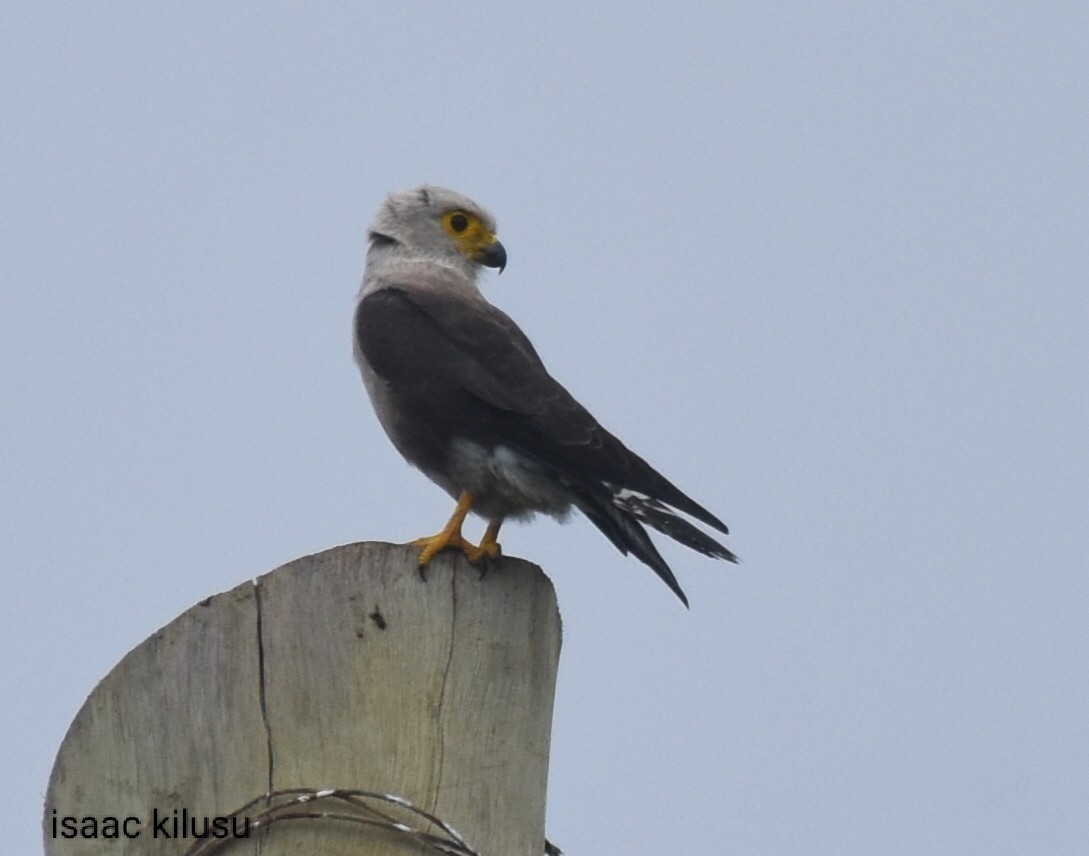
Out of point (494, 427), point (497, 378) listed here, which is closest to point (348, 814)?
point (494, 427)

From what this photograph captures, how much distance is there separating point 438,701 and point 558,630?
47 centimetres

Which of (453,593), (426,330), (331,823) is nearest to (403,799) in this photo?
(331,823)

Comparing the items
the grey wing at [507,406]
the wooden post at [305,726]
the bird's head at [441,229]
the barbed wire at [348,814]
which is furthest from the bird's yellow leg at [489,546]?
the bird's head at [441,229]

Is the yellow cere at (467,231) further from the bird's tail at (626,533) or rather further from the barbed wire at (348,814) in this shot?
the barbed wire at (348,814)

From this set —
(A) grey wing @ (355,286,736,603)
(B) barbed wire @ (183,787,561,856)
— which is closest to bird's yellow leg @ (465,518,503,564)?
(A) grey wing @ (355,286,736,603)

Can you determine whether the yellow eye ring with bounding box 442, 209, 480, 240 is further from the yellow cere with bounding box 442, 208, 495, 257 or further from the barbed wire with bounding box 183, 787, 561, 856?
the barbed wire with bounding box 183, 787, 561, 856

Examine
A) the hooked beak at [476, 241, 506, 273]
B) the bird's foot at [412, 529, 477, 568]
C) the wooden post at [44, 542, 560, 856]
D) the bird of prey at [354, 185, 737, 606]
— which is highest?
the hooked beak at [476, 241, 506, 273]

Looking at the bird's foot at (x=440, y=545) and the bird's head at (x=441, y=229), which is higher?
the bird's head at (x=441, y=229)

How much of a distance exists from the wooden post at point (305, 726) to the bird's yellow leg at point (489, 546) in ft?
1.50

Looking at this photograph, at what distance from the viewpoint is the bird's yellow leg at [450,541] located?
11.4 feet

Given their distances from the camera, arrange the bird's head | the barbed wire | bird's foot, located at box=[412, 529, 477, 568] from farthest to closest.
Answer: the bird's head < bird's foot, located at box=[412, 529, 477, 568] < the barbed wire

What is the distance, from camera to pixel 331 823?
3008 millimetres

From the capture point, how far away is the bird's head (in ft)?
20.1

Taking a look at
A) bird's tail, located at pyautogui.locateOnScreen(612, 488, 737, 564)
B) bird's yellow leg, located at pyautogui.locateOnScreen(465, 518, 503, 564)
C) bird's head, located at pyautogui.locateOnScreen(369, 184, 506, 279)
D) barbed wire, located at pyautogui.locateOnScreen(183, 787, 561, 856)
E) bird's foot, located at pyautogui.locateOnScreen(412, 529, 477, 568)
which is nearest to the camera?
barbed wire, located at pyautogui.locateOnScreen(183, 787, 561, 856)
